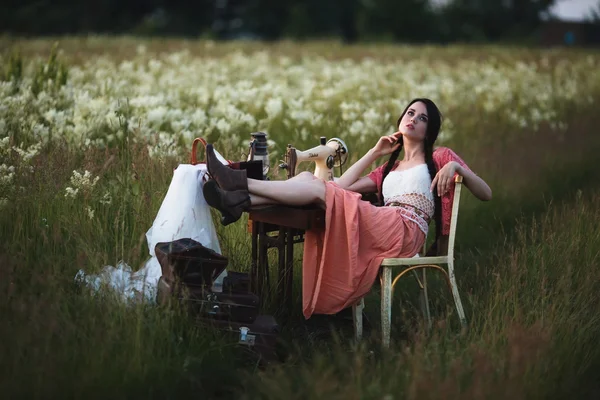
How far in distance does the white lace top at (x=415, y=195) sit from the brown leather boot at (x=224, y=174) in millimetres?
953

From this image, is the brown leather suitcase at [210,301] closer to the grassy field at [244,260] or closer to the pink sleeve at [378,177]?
the grassy field at [244,260]

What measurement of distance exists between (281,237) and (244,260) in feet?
2.45

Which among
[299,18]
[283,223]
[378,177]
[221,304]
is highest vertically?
[299,18]

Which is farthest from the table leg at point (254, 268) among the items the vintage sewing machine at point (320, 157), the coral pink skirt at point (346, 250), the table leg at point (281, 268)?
the vintage sewing machine at point (320, 157)

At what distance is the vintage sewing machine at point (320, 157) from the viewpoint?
4887 mm

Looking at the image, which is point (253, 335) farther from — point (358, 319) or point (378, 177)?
point (378, 177)

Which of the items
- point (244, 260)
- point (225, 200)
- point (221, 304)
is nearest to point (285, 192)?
point (225, 200)

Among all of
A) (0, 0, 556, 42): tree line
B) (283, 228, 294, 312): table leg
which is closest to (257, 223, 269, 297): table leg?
(283, 228, 294, 312): table leg

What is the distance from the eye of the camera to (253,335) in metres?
4.12

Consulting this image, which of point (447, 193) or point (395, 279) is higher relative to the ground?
point (447, 193)

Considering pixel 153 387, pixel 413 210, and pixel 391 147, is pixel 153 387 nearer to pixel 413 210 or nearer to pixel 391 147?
pixel 413 210

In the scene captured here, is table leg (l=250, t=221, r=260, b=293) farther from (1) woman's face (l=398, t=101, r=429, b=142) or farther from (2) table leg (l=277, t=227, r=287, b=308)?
(1) woman's face (l=398, t=101, r=429, b=142)

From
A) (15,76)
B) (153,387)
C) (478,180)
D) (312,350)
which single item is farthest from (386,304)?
(15,76)

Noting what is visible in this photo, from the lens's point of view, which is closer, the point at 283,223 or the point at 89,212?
the point at 283,223
